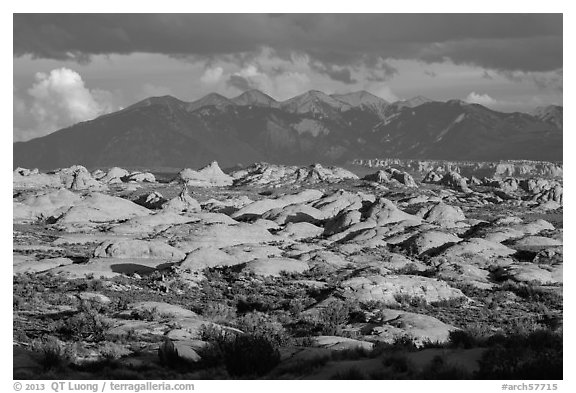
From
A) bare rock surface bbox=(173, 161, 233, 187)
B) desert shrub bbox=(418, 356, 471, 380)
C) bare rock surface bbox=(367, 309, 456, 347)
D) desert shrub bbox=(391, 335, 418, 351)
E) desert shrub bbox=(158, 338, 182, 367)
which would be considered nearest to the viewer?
desert shrub bbox=(418, 356, 471, 380)

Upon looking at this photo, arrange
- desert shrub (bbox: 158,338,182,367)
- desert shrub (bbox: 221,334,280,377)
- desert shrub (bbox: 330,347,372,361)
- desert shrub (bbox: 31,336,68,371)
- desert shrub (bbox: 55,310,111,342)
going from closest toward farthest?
desert shrub (bbox: 221,334,280,377) < desert shrub (bbox: 31,336,68,371) < desert shrub (bbox: 158,338,182,367) < desert shrub (bbox: 330,347,372,361) < desert shrub (bbox: 55,310,111,342)

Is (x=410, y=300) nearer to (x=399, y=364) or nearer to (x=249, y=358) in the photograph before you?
(x=399, y=364)

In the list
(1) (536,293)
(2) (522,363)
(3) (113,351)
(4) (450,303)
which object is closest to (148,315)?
(3) (113,351)

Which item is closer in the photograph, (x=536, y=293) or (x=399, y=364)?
(x=399, y=364)

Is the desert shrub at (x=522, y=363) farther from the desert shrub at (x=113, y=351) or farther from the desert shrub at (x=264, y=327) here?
the desert shrub at (x=113, y=351)

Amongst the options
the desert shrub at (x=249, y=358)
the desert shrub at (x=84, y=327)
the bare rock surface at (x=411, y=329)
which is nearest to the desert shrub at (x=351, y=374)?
the desert shrub at (x=249, y=358)

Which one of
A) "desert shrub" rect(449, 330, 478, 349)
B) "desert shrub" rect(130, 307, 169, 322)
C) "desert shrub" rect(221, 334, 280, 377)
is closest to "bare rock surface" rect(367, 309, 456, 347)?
"desert shrub" rect(449, 330, 478, 349)

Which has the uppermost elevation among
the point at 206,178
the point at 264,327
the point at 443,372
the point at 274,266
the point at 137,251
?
the point at 206,178

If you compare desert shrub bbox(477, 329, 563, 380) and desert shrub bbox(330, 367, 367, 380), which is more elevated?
desert shrub bbox(477, 329, 563, 380)

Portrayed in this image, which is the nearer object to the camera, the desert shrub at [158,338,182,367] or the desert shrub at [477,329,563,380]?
the desert shrub at [477,329,563,380]

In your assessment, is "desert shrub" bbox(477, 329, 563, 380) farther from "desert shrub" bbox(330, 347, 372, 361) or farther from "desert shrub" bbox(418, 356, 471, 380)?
"desert shrub" bbox(330, 347, 372, 361)

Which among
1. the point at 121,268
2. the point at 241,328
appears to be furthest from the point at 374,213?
the point at 241,328
